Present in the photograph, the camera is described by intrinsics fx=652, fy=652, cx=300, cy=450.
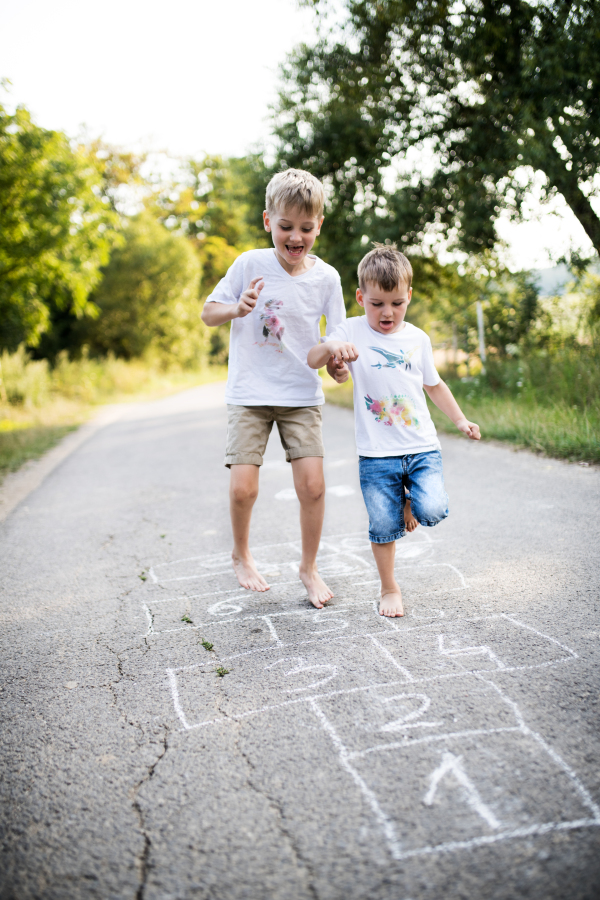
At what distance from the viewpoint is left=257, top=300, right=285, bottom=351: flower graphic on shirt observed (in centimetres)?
314

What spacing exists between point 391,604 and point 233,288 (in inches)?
65.5

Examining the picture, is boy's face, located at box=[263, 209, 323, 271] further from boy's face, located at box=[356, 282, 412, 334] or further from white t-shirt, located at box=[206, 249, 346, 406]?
boy's face, located at box=[356, 282, 412, 334]

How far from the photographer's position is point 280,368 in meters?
3.19

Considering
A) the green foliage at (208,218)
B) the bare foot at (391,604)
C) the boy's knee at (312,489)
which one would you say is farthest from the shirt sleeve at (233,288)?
the green foliage at (208,218)

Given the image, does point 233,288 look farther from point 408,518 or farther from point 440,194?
point 440,194

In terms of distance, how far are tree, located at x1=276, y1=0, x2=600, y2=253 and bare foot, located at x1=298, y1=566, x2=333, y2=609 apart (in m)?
6.78

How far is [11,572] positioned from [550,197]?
27.4 feet

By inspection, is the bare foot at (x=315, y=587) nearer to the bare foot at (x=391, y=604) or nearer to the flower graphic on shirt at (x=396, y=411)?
the bare foot at (x=391, y=604)

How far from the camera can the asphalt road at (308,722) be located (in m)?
1.52

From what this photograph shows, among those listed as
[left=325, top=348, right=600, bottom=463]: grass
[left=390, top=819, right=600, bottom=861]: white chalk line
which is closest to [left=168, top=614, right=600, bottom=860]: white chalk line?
[left=390, top=819, right=600, bottom=861]: white chalk line

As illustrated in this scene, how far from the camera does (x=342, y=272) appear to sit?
12.4 metres

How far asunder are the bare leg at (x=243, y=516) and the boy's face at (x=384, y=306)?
3.06ft

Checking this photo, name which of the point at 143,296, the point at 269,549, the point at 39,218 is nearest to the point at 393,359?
the point at 269,549

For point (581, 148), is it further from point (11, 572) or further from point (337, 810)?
point (337, 810)
